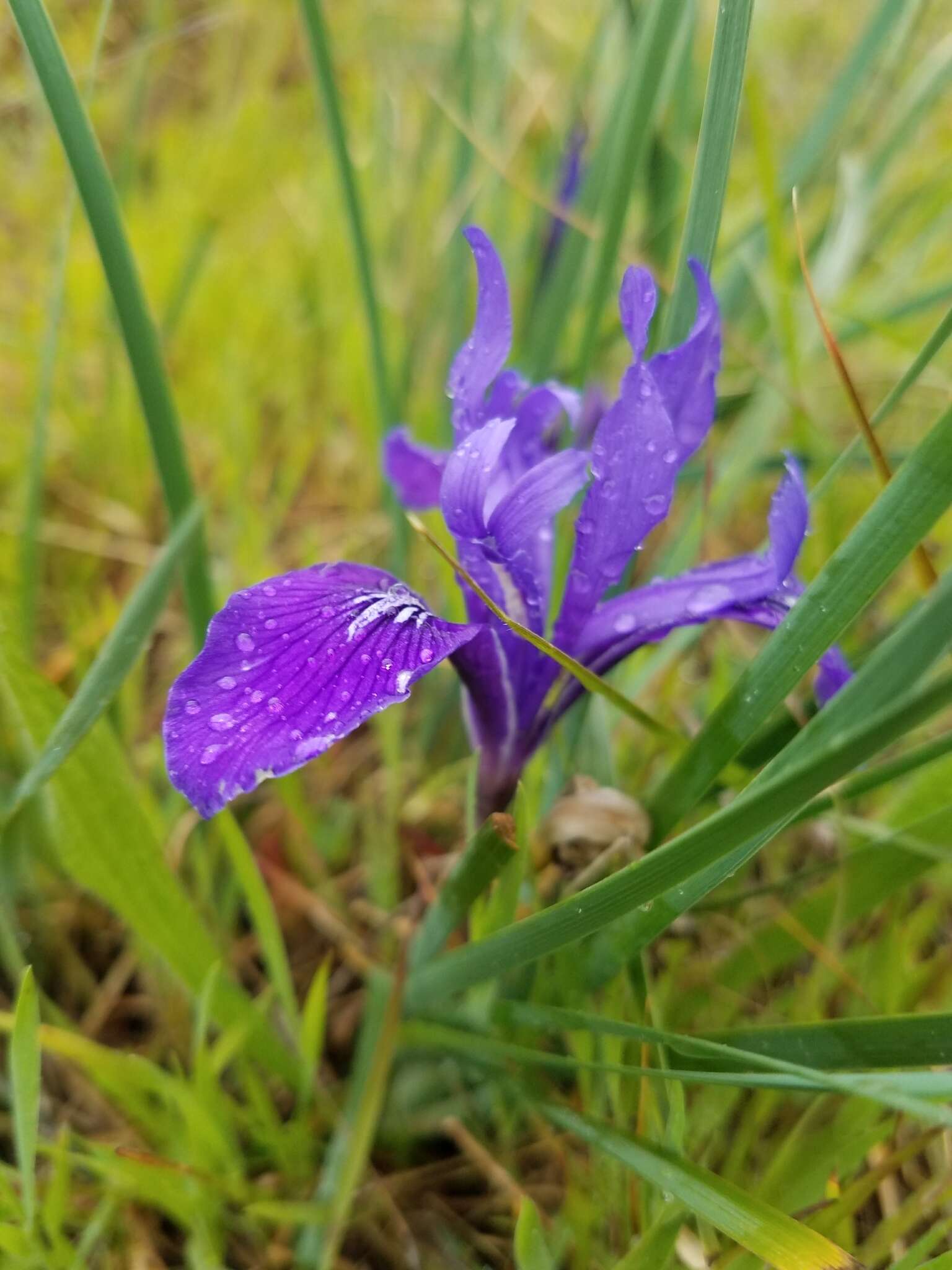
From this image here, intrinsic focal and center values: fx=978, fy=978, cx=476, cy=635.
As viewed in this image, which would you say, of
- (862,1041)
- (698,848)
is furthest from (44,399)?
(862,1041)

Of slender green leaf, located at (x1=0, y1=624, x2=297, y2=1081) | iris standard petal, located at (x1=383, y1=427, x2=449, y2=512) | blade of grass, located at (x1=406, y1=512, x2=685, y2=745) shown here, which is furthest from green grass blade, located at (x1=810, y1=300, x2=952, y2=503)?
slender green leaf, located at (x1=0, y1=624, x2=297, y2=1081)

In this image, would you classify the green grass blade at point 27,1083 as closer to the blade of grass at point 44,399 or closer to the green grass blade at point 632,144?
the blade of grass at point 44,399

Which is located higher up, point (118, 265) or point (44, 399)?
point (118, 265)

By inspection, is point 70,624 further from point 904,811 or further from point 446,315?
point 904,811

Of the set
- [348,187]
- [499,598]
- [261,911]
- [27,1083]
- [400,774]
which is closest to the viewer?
[27,1083]

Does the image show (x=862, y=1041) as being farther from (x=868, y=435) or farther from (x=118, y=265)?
(x=118, y=265)

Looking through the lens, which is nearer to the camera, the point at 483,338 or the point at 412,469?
the point at 483,338

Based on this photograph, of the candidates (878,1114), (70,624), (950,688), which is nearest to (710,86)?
(950,688)
